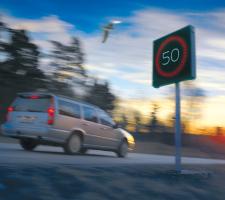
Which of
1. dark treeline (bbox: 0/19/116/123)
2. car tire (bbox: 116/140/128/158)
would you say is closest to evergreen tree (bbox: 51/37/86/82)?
dark treeline (bbox: 0/19/116/123)

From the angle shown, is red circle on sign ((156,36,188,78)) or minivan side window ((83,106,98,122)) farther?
minivan side window ((83,106,98,122))

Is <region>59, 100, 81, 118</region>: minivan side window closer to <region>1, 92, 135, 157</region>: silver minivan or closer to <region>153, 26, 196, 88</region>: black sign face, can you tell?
<region>1, 92, 135, 157</region>: silver minivan

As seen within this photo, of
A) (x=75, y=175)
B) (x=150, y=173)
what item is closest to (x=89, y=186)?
(x=75, y=175)

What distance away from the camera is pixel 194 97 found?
57312 mm

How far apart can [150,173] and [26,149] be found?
7.03 metres

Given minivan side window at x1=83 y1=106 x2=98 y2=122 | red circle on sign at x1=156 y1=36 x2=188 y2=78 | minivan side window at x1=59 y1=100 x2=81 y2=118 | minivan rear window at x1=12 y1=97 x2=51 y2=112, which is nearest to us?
red circle on sign at x1=156 y1=36 x2=188 y2=78

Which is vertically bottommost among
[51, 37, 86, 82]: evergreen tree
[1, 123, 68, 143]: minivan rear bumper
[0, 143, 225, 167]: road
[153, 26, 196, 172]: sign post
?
[0, 143, 225, 167]: road

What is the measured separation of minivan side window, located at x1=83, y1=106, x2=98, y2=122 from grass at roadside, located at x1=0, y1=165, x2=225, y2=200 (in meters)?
5.78

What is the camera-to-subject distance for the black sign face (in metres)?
9.71

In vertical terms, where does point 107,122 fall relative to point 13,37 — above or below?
below

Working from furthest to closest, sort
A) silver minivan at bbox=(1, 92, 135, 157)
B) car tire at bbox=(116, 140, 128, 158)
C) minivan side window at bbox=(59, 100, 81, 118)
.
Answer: car tire at bbox=(116, 140, 128, 158)
minivan side window at bbox=(59, 100, 81, 118)
silver minivan at bbox=(1, 92, 135, 157)

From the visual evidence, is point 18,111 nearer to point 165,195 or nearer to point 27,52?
point 165,195

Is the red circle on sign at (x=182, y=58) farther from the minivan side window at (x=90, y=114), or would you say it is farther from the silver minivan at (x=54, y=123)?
the minivan side window at (x=90, y=114)

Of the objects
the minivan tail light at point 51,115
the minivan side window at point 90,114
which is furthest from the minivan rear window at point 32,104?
the minivan side window at point 90,114
